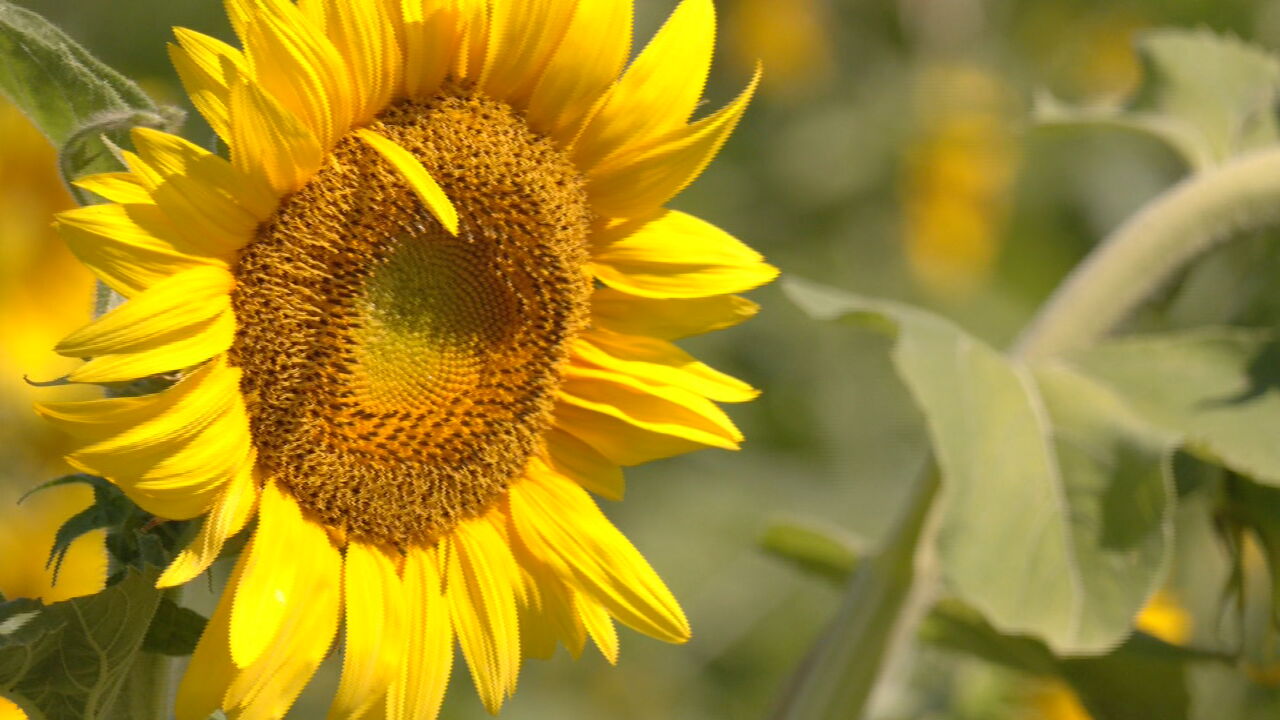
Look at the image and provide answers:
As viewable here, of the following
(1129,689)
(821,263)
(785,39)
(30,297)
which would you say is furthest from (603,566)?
(785,39)

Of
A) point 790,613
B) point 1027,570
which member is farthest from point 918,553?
point 790,613

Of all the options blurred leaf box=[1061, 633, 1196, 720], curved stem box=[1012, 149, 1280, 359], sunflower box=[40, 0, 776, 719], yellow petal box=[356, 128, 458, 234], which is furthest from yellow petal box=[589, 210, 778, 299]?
blurred leaf box=[1061, 633, 1196, 720]

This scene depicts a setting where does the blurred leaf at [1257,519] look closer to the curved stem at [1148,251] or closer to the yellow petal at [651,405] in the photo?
the curved stem at [1148,251]

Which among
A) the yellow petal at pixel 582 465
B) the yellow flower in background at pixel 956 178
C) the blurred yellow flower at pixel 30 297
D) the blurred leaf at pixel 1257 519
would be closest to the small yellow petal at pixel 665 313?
the yellow petal at pixel 582 465

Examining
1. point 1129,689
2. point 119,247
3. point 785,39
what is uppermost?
point 785,39

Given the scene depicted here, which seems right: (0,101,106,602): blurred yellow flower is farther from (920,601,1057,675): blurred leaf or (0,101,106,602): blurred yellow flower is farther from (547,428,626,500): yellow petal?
(920,601,1057,675): blurred leaf

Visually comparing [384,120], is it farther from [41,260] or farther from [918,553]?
[41,260]

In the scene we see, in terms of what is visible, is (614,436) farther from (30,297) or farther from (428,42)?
(30,297)
